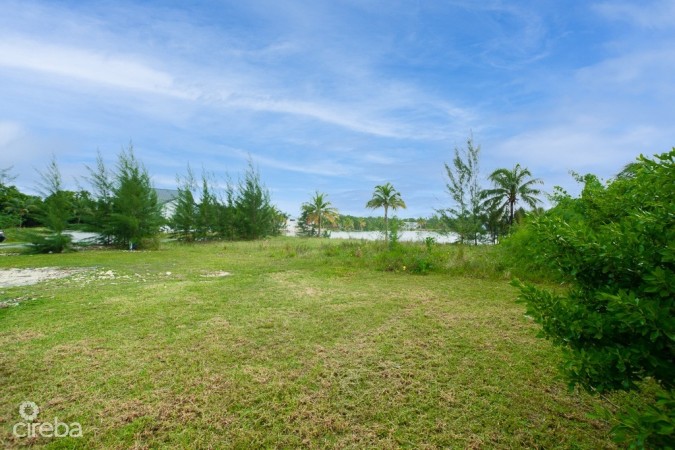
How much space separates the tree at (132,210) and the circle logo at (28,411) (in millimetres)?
13309

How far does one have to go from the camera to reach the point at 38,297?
462 cm

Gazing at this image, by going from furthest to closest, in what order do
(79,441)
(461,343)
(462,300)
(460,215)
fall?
(460,215) < (462,300) < (461,343) < (79,441)

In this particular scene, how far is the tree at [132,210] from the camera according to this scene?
13.5 metres

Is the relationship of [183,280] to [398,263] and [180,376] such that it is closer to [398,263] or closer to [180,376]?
[180,376]

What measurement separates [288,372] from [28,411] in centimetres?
167

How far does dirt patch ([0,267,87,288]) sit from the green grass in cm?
162

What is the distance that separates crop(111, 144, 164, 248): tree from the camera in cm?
1353

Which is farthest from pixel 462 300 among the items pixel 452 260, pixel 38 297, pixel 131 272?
pixel 131 272

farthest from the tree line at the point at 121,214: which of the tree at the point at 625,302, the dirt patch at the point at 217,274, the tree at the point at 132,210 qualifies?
the tree at the point at 625,302

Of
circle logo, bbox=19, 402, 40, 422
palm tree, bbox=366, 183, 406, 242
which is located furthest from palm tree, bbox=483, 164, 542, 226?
circle logo, bbox=19, 402, 40, 422

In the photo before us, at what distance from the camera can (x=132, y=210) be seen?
13.7m

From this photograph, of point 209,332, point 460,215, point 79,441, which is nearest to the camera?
point 79,441

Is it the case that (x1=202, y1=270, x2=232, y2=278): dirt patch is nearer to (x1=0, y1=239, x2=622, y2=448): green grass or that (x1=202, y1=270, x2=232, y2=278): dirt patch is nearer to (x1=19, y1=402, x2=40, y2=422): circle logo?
(x1=0, y1=239, x2=622, y2=448): green grass

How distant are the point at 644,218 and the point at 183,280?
21.3 feet
